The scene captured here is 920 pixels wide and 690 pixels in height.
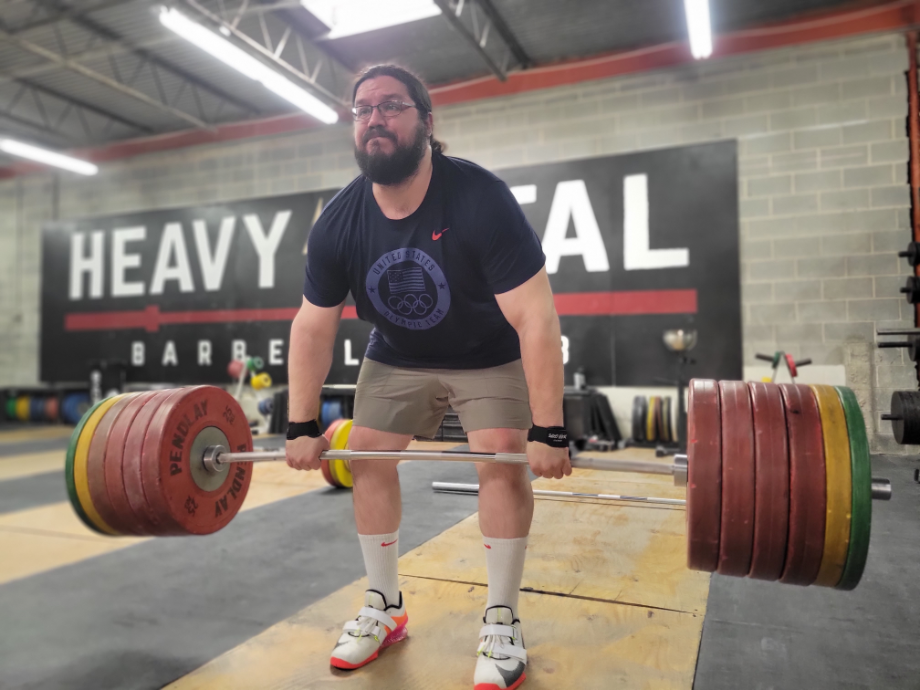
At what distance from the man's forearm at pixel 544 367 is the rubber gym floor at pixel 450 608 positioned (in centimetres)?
46

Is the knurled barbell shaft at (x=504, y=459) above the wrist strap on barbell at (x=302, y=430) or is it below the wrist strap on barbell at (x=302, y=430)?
below

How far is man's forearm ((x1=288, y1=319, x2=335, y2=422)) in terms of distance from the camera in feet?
4.65

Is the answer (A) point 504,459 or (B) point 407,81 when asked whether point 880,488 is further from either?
(B) point 407,81

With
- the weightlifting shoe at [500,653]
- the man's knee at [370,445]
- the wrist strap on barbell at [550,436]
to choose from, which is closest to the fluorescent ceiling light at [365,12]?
the man's knee at [370,445]

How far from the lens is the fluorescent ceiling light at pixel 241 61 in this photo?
3.68m

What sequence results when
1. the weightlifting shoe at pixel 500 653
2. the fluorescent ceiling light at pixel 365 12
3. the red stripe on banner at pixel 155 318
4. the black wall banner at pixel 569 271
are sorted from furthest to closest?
1. the red stripe on banner at pixel 155 318
2. the black wall banner at pixel 569 271
3. the fluorescent ceiling light at pixel 365 12
4. the weightlifting shoe at pixel 500 653

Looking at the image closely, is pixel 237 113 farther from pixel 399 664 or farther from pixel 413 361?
pixel 399 664

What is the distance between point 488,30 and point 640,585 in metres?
4.17

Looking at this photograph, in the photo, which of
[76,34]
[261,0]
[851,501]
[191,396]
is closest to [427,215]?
[191,396]

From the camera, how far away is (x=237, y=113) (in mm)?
6047

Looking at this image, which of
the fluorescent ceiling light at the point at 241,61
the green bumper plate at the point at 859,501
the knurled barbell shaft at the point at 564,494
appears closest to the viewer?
Result: the green bumper plate at the point at 859,501

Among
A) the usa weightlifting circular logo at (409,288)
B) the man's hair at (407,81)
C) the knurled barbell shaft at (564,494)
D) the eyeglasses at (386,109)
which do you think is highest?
the man's hair at (407,81)

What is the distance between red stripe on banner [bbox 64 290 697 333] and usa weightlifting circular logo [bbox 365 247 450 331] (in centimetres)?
173

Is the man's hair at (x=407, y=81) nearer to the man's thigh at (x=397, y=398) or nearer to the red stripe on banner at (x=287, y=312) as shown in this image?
the man's thigh at (x=397, y=398)
